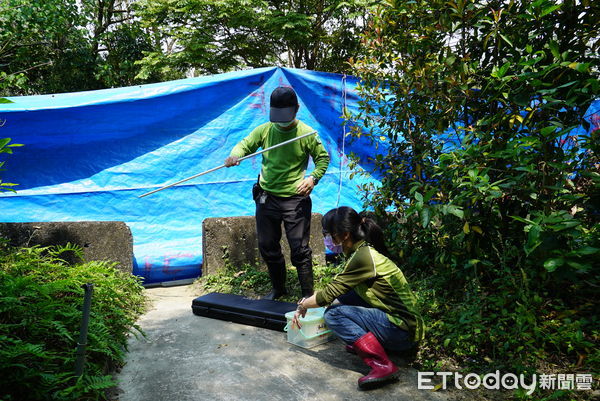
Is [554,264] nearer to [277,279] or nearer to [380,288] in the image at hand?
[380,288]

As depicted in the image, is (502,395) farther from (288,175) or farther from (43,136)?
(43,136)

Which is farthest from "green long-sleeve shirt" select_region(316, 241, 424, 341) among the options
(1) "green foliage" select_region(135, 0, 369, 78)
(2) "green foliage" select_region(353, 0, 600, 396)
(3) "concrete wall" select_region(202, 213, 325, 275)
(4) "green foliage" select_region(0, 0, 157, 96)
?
(1) "green foliage" select_region(135, 0, 369, 78)

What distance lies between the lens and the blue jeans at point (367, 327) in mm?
2617

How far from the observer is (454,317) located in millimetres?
2908

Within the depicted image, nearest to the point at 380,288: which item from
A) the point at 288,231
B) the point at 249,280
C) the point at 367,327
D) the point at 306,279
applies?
the point at 367,327

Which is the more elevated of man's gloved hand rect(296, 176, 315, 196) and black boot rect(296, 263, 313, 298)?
man's gloved hand rect(296, 176, 315, 196)

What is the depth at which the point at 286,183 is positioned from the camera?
3.88m

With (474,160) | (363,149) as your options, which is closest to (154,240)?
(363,149)

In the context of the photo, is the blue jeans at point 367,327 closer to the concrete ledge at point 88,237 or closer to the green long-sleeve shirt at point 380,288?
the green long-sleeve shirt at point 380,288

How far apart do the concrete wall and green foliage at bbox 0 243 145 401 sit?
132 cm

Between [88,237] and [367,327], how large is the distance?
320 cm

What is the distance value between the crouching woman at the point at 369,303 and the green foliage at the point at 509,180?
310mm

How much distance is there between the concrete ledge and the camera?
14.2 ft

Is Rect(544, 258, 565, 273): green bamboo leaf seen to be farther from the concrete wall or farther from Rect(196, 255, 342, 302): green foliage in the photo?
the concrete wall
